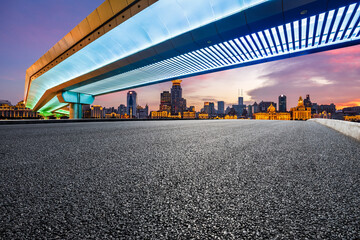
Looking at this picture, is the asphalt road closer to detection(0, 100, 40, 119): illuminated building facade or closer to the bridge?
the bridge

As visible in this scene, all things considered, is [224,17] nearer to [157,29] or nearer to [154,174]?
[157,29]

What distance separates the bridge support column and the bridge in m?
7.85

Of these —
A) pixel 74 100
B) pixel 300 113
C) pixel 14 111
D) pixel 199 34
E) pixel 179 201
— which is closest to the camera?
pixel 179 201

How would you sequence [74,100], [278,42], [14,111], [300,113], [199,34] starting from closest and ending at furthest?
[199,34] < [278,42] < [74,100] < [300,113] < [14,111]

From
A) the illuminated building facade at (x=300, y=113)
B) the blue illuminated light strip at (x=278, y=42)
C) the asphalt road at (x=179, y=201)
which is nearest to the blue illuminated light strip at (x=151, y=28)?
the blue illuminated light strip at (x=278, y=42)

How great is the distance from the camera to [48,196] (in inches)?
51.8

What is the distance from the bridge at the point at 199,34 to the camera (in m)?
11.2

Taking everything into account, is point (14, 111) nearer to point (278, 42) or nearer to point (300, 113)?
point (278, 42)

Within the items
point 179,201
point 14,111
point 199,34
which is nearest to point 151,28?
point 199,34

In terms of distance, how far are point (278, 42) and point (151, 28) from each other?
38.6 feet

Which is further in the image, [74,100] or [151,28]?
[74,100]

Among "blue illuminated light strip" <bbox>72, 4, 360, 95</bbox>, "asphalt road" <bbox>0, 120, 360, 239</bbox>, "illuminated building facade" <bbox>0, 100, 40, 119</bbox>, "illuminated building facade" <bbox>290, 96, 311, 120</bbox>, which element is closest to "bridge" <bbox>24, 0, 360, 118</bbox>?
"blue illuminated light strip" <bbox>72, 4, 360, 95</bbox>

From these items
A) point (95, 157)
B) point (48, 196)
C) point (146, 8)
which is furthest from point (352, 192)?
point (146, 8)

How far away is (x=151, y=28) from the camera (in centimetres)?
1559
